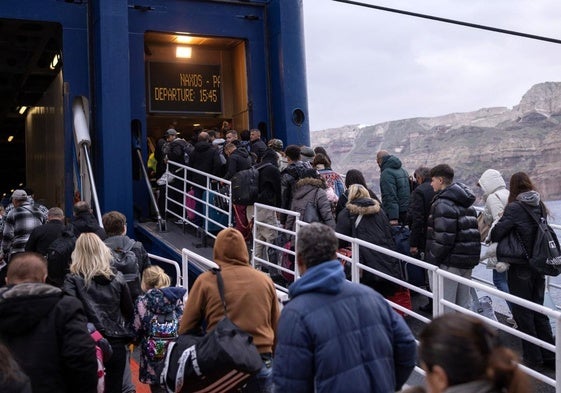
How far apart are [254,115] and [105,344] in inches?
315

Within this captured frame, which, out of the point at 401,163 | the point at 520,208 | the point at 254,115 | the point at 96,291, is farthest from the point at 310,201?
the point at 254,115

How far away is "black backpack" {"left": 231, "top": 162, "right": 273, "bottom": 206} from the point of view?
304 inches

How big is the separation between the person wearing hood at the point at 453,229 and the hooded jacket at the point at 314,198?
1459 mm

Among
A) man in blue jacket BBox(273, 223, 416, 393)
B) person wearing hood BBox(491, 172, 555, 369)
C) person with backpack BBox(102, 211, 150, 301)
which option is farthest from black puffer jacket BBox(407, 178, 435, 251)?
man in blue jacket BBox(273, 223, 416, 393)

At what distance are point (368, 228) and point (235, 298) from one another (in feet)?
9.49

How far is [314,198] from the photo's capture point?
700 centimetres

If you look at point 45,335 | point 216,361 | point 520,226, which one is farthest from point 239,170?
point 45,335

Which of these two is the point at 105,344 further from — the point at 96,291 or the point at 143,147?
the point at 143,147

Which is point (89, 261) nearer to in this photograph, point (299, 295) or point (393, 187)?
point (299, 295)

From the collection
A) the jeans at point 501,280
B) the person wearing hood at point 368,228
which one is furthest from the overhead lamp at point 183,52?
the jeans at point 501,280

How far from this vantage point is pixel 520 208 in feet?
18.1

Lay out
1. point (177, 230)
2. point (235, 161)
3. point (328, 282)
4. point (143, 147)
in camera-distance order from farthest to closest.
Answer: point (143, 147)
point (177, 230)
point (235, 161)
point (328, 282)

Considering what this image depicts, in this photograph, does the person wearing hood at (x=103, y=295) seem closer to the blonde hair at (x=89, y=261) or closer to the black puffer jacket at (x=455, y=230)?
the blonde hair at (x=89, y=261)

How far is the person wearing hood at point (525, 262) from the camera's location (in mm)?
5441
